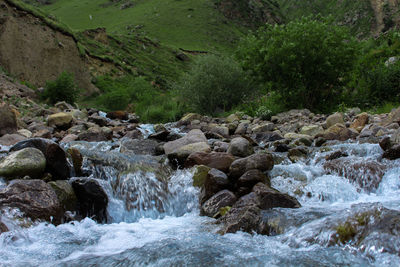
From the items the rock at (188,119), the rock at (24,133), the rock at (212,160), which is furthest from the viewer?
the rock at (188,119)

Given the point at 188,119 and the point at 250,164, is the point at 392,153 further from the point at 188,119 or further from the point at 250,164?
the point at 188,119

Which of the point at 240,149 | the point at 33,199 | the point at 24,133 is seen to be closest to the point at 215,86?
the point at 24,133

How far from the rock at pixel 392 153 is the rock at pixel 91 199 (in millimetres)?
4825

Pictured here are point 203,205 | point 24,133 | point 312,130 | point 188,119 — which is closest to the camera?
point 203,205

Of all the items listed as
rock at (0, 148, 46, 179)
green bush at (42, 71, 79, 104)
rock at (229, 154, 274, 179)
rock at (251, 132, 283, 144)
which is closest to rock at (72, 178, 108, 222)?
rock at (0, 148, 46, 179)

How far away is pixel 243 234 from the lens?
3.89m

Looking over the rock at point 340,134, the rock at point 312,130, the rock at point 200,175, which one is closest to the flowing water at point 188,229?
the rock at point 200,175

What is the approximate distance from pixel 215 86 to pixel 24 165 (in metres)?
13.0

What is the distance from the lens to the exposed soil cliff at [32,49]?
1939cm

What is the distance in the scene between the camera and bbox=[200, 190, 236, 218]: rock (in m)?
5.00

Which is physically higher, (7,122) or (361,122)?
(7,122)

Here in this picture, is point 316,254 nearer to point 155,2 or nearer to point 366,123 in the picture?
point 366,123

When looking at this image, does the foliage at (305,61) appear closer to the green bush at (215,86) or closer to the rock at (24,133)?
the green bush at (215,86)

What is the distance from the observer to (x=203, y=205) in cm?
523
